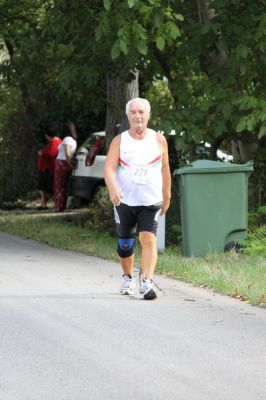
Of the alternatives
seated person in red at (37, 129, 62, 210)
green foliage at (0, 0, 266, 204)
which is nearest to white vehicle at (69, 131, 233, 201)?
seated person in red at (37, 129, 62, 210)

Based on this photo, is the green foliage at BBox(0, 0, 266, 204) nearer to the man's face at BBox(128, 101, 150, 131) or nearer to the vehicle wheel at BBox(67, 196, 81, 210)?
the man's face at BBox(128, 101, 150, 131)

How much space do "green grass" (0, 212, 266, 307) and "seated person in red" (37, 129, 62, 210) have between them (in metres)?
4.51

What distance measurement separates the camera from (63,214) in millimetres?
21328

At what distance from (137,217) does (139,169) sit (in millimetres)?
481

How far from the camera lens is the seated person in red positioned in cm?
2377

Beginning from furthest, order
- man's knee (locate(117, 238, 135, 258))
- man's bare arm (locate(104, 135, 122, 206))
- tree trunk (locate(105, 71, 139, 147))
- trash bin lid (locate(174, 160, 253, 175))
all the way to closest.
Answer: tree trunk (locate(105, 71, 139, 147)) < trash bin lid (locate(174, 160, 253, 175)) < man's knee (locate(117, 238, 135, 258)) < man's bare arm (locate(104, 135, 122, 206))

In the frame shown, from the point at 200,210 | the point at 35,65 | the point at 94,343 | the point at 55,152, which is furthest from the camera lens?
the point at 55,152

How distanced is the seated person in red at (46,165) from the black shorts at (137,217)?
13.4 m

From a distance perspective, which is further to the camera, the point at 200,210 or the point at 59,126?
the point at 59,126

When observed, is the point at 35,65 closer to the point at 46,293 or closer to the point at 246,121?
the point at 246,121

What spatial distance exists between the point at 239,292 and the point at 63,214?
35.7 ft

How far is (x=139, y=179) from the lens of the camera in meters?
10.0

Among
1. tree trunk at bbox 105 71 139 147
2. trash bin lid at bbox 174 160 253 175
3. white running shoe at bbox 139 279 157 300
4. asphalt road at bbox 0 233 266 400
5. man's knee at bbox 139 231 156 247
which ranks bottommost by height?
asphalt road at bbox 0 233 266 400

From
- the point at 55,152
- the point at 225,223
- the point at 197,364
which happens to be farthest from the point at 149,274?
the point at 55,152
